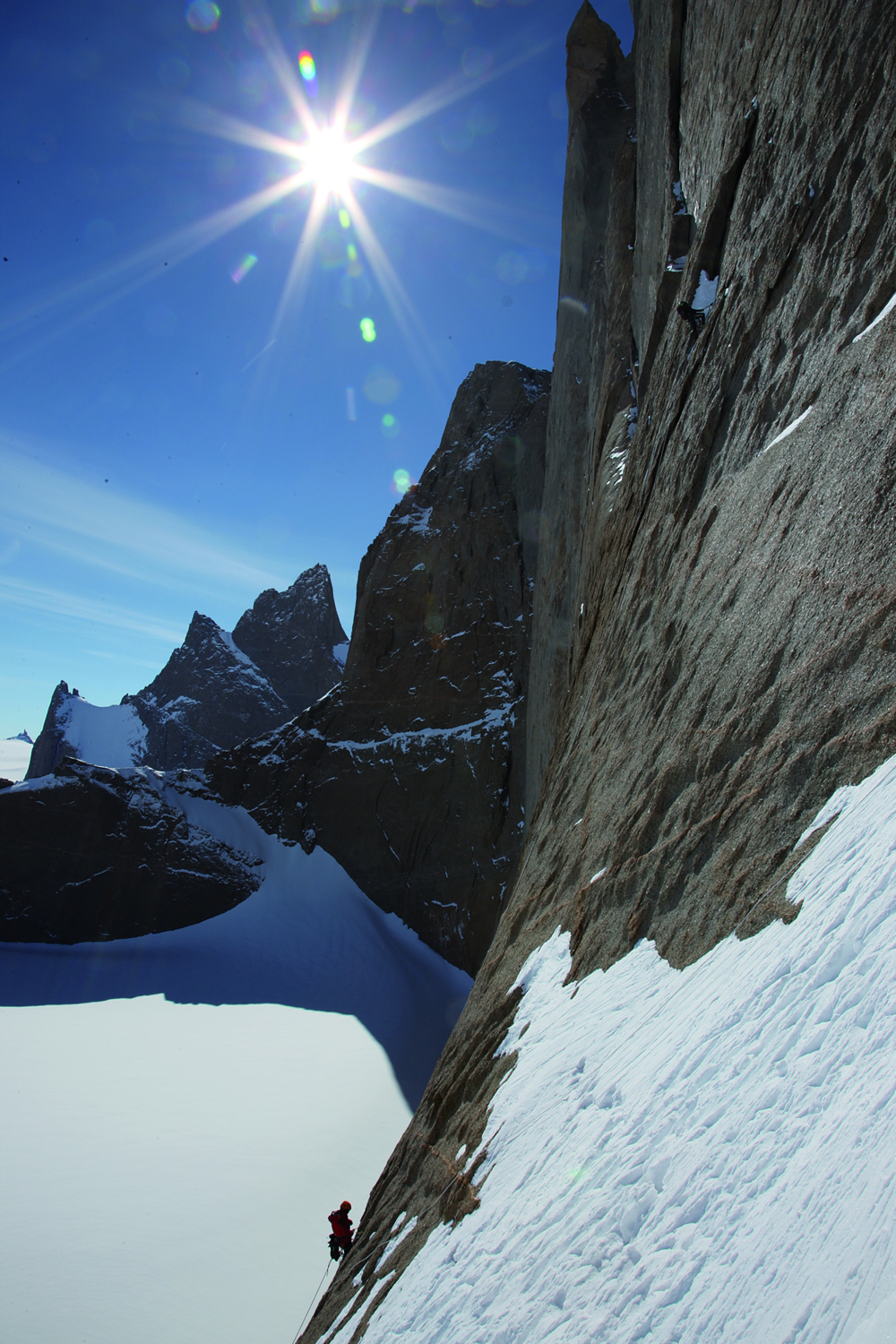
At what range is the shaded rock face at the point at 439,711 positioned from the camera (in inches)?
1438

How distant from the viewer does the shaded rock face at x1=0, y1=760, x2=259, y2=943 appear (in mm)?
38562

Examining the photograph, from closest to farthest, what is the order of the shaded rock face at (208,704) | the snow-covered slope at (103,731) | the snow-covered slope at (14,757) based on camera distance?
the shaded rock face at (208,704), the snow-covered slope at (103,731), the snow-covered slope at (14,757)

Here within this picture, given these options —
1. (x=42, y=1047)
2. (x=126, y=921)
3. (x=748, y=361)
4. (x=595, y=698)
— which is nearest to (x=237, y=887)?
(x=126, y=921)

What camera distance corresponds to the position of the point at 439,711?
40.0 meters

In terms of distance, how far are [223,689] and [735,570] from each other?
84921 mm

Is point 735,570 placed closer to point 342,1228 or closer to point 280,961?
point 342,1228

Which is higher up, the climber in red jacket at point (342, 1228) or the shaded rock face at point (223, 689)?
the shaded rock face at point (223, 689)

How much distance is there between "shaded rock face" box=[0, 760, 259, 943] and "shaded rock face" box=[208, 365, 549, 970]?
185 inches

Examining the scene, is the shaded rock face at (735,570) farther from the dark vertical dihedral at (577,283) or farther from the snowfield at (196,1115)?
the snowfield at (196,1115)

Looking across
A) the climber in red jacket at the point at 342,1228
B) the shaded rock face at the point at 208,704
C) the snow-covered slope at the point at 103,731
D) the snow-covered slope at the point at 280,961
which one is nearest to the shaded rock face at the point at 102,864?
the snow-covered slope at the point at 280,961

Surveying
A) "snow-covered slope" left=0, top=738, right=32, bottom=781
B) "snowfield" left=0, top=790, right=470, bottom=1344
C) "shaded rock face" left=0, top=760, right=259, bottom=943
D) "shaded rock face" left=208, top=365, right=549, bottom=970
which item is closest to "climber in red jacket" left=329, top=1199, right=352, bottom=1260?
"snowfield" left=0, top=790, right=470, bottom=1344

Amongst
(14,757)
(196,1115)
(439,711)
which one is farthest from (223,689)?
(14,757)

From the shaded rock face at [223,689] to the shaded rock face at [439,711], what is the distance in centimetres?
3657

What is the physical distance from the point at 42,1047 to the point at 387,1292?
2442cm
